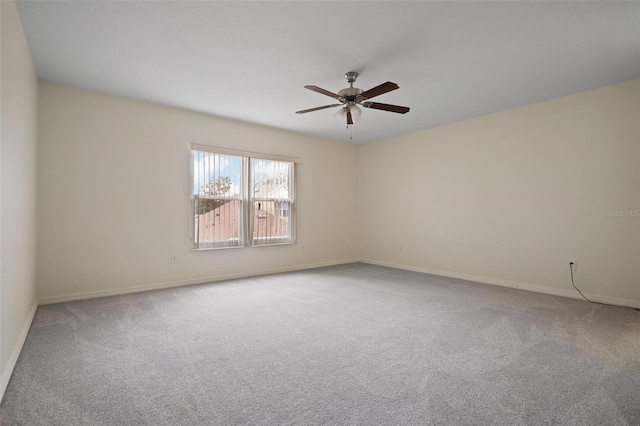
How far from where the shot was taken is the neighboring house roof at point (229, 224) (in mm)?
4965

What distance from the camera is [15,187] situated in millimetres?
2459

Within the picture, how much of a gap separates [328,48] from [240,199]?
3.07 m

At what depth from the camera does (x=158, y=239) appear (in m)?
4.53

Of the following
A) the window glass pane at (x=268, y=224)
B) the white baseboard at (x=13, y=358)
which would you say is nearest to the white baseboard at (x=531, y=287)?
the window glass pane at (x=268, y=224)

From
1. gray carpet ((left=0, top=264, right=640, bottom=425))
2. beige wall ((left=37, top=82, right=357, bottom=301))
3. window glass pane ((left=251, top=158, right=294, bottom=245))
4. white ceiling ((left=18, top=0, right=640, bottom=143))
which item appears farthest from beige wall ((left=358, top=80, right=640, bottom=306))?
beige wall ((left=37, top=82, right=357, bottom=301))

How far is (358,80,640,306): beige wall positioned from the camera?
3820 mm

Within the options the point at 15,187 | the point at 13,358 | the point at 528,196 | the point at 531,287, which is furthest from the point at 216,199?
the point at 531,287

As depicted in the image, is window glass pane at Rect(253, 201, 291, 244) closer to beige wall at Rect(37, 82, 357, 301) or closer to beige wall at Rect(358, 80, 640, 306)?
beige wall at Rect(37, 82, 357, 301)

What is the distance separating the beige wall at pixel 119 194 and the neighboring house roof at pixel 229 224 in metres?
0.23

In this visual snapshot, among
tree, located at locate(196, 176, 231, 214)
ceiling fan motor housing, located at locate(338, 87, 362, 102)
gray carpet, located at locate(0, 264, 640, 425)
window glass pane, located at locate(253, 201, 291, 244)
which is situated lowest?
gray carpet, located at locate(0, 264, 640, 425)

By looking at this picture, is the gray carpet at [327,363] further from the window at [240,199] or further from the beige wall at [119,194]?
the window at [240,199]

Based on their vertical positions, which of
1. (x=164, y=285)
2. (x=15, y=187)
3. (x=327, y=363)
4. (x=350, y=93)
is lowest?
(x=327, y=363)

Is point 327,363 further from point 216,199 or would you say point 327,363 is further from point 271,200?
point 271,200

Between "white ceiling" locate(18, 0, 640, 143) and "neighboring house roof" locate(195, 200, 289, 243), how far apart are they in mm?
1709
